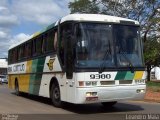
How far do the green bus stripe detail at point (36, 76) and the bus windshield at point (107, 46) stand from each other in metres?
4.14

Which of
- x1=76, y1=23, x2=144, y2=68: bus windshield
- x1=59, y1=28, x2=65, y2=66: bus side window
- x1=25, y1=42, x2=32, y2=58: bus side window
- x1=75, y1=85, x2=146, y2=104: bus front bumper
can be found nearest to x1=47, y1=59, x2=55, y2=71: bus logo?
x1=59, y1=28, x2=65, y2=66: bus side window

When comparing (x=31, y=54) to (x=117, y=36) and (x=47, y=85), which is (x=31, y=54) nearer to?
(x=47, y=85)

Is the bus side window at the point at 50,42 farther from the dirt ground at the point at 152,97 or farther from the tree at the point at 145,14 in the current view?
the tree at the point at 145,14

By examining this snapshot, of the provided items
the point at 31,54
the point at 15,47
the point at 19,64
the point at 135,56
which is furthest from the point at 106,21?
the point at 15,47

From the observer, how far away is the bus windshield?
13.6m

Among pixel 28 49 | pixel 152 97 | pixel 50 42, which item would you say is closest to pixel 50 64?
pixel 50 42

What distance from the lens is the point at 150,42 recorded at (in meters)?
47.2

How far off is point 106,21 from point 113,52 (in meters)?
1.20

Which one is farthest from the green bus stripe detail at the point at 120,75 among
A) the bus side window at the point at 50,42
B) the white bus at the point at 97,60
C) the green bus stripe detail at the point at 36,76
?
the green bus stripe detail at the point at 36,76

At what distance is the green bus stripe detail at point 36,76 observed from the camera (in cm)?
1792

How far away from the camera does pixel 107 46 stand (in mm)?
A: 13898

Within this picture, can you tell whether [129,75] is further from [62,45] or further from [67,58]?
[62,45]

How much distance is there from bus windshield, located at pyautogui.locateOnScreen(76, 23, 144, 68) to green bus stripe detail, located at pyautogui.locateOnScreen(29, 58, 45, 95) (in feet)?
13.6

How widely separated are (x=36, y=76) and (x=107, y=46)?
584 cm
